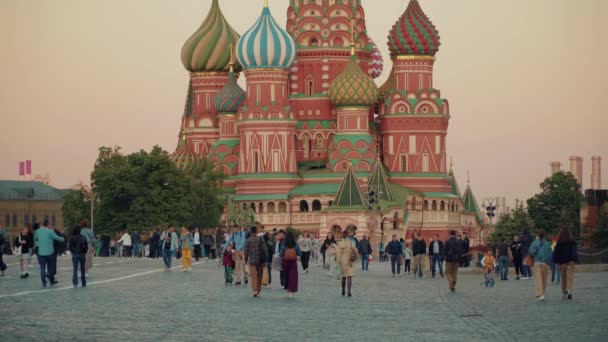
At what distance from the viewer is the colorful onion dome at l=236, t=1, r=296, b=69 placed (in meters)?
100

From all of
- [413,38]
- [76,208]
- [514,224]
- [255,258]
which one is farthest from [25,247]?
[413,38]

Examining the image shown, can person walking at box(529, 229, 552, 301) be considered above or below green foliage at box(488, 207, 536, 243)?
below

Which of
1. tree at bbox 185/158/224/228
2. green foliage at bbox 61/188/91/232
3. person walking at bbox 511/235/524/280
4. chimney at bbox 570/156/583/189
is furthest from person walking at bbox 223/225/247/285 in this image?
chimney at bbox 570/156/583/189

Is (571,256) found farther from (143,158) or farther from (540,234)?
(143,158)

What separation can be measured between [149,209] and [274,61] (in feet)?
70.0

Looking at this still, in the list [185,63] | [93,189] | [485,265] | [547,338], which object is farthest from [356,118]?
[547,338]

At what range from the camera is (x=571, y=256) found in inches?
1252

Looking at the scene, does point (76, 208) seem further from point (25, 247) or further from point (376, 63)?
point (25, 247)

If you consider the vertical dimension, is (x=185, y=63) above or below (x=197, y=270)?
above

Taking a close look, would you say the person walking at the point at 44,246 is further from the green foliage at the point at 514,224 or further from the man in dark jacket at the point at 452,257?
the green foliage at the point at 514,224

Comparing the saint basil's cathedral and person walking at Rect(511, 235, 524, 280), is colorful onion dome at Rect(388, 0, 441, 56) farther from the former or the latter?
person walking at Rect(511, 235, 524, 280)

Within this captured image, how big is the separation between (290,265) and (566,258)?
589 centimetres

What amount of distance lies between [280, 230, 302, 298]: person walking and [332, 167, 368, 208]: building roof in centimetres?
6283

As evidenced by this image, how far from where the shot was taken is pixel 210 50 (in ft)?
360
